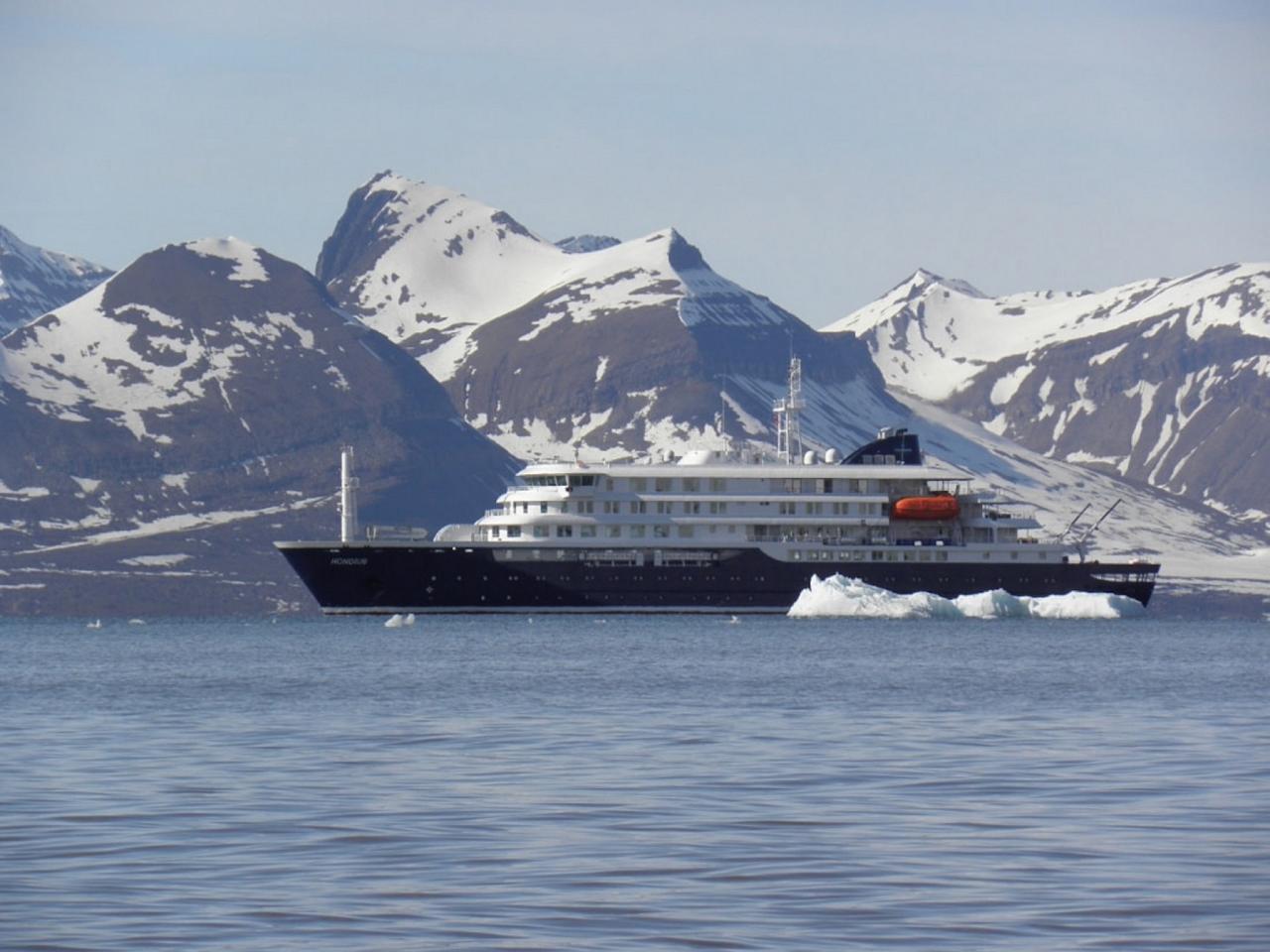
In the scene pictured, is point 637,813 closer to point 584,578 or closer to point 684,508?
point 584,578

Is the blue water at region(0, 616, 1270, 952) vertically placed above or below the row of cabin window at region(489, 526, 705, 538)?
below

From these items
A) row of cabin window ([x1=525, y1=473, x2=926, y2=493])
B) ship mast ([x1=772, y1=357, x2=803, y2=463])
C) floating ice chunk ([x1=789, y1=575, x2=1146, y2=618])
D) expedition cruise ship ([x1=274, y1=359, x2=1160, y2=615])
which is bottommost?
floating ice chunk ([x1=789, y1=575, x2=1146, y2=618])

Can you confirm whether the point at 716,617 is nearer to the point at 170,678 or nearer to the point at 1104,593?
the point at 1104,593

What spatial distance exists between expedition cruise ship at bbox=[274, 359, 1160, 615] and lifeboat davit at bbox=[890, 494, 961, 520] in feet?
0.27

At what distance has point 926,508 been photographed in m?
143

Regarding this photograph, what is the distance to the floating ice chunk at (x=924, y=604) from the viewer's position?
130m

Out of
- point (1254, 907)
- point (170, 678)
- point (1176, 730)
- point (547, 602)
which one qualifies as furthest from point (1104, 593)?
point (1254, 907)

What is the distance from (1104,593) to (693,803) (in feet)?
365

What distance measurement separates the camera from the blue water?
25.3m

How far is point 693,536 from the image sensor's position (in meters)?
142

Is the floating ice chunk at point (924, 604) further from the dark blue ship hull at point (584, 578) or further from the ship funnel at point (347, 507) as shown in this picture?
the ship funnel at point (347, 507)

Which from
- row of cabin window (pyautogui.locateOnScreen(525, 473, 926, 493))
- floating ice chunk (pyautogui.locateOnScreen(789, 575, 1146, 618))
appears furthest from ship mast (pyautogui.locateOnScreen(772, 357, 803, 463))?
floating ice chunk (pyautogui.locateOnScreen(789, 575, 1146, 618))

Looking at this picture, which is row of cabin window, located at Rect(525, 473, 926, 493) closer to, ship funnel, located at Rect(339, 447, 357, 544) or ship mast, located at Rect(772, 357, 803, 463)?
ship mast, located at Rect(772, 357, 803, 463)

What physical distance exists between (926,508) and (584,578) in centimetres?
2073
